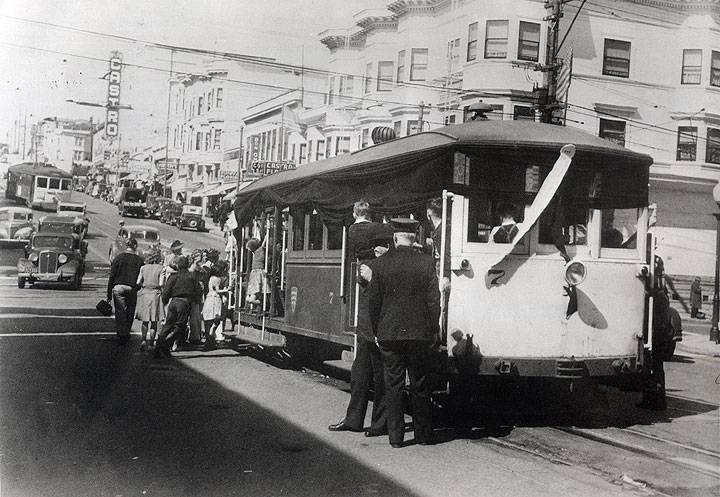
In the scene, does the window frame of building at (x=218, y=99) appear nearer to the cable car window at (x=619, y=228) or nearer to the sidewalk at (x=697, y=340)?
the sidewalk at (x=697, y=340)

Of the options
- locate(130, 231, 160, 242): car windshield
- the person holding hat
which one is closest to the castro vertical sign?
the person holding hat

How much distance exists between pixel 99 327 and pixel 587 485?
1156 centimetres

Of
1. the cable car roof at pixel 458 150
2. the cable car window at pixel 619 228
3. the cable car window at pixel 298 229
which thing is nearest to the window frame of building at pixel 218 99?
the cable car window at pixel 298 229

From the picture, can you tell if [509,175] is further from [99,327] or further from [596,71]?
[596,71]

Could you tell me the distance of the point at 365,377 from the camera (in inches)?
280

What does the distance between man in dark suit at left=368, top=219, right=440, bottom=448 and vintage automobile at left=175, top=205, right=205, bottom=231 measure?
41873 mm

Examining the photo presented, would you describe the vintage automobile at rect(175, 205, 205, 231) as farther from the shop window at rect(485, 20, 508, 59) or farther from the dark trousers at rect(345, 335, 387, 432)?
the dark trousers at rect(345, 335, 387, 432)

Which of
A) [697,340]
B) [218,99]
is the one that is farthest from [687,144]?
[218,99]

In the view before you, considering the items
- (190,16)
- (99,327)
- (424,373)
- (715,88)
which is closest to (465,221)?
(424,373)

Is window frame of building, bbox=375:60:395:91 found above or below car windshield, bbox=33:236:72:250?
above

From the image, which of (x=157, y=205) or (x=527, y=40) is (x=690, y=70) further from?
(x=157, y=205)

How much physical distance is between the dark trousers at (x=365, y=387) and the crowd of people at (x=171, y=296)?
17.1 ft

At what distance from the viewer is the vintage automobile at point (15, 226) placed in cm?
3675

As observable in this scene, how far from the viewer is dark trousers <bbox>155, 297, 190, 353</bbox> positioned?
38.0ft
